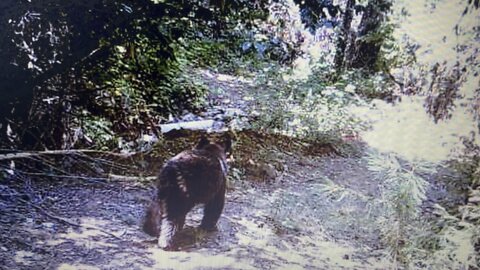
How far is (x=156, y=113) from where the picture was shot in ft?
4.00

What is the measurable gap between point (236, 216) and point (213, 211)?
2.1 inches

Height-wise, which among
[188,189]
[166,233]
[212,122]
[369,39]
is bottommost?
[166,233]

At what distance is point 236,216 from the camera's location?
1233 millimetres

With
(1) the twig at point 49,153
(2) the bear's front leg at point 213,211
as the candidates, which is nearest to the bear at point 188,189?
(2) the bear's front leg at point 213,211

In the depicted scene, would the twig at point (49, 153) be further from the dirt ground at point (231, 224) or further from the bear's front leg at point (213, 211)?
the bear's front leg at point (213, 211)

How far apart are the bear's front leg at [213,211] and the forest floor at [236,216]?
0.01m

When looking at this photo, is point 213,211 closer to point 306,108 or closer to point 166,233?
point 166,233

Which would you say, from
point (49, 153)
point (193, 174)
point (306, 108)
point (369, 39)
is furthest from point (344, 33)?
point (49, 153)

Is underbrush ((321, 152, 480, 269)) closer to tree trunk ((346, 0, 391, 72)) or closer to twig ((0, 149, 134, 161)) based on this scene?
tree trunk ((346, 0, 391, 72))

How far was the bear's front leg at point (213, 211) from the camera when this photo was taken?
48.2 inches

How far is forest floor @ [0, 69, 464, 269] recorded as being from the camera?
1219 millimetres

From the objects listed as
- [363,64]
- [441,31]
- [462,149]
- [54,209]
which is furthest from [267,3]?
[54,209]

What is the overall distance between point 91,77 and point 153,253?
1.34 ft

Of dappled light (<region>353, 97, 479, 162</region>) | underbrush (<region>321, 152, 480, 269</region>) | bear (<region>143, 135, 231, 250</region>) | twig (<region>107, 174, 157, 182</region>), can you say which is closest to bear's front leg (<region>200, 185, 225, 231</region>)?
bear (<region>143, 135, 231, 250</region>)
